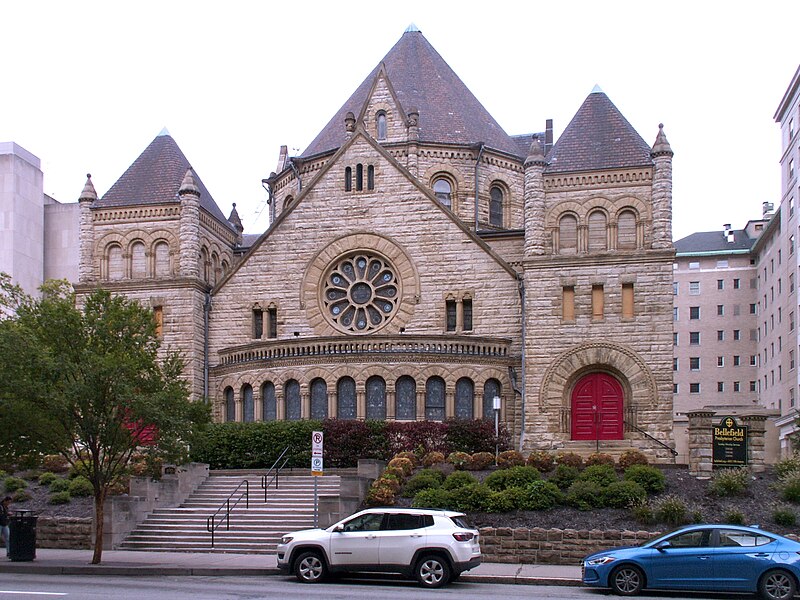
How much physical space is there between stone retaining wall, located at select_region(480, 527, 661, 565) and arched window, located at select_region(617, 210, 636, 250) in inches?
634

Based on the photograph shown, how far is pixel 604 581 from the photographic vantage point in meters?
20.1

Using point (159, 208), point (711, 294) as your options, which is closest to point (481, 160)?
point (159, 208)

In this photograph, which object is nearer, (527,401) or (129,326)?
(129,326)

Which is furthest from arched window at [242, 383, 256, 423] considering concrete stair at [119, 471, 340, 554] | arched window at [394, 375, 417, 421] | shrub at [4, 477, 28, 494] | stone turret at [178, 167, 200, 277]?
shrub at [4, 477, 28, 494]

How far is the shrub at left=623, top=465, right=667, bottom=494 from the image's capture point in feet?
91.7

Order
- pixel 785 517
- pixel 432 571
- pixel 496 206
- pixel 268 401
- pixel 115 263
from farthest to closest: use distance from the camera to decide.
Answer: pixel 496 206 < pixel 115 263 < pixel 268 401 < pixel 785 517 < pixel 432 571

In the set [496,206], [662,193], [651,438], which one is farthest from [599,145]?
[496,206]

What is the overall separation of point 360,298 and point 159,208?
921 cm

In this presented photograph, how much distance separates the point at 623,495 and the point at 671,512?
159cm

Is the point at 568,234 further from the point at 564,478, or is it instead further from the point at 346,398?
the point at 564,478

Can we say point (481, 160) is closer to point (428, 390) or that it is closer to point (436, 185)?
point (436, 185)

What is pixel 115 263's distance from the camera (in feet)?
146

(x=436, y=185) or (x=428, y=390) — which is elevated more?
(x=436, y=185)

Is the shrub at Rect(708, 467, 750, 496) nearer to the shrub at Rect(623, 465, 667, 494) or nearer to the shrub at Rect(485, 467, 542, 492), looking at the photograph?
the shrub at Rect(623, 465, 667, 494)
